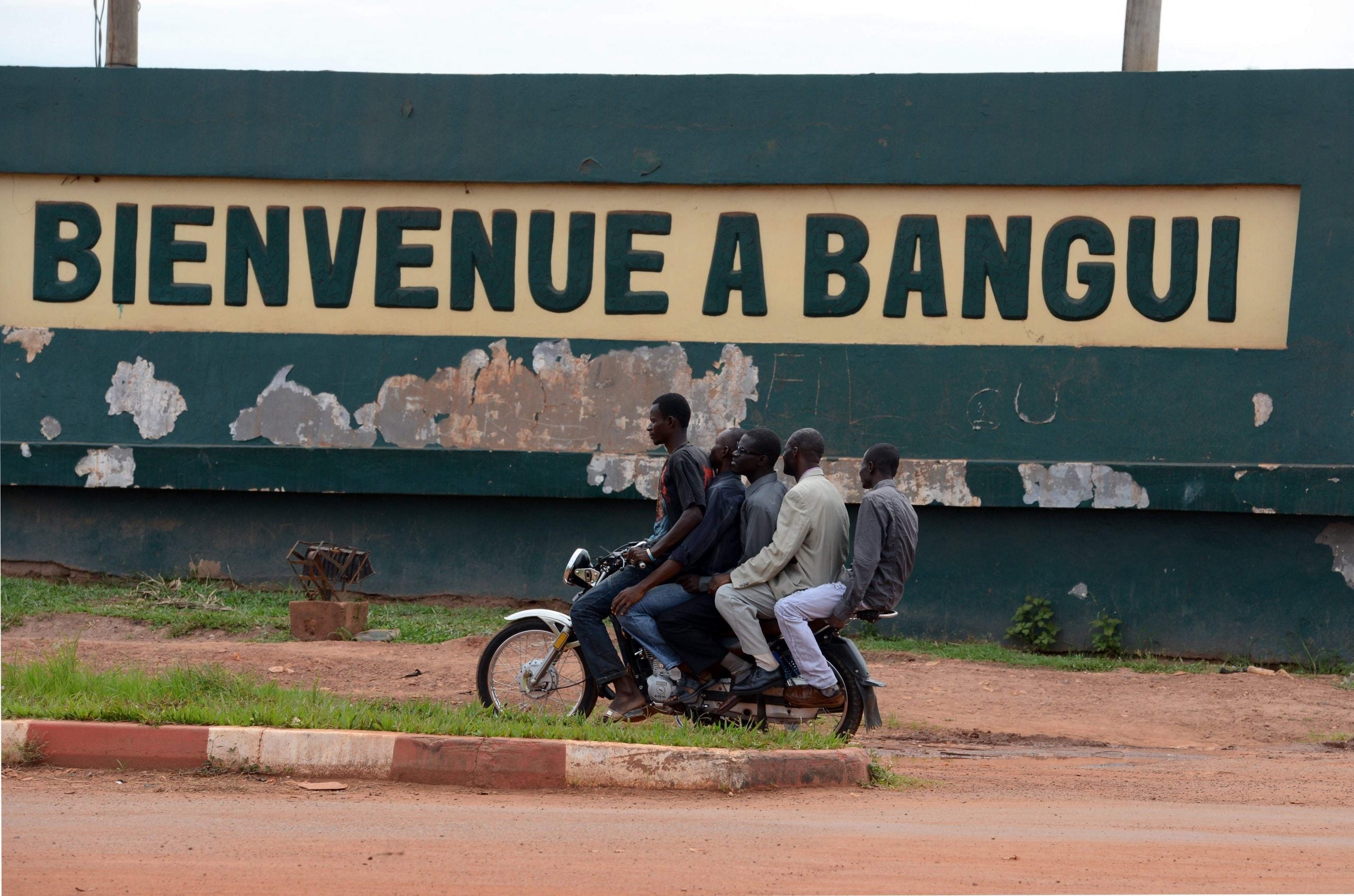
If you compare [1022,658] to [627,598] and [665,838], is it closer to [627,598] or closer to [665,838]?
[627,598]

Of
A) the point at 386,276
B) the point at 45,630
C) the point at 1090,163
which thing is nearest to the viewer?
the point at 45,630

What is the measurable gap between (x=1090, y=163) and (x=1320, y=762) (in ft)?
17.3

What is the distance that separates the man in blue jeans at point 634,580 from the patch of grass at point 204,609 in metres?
3.31

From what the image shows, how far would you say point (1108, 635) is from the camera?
10258mm

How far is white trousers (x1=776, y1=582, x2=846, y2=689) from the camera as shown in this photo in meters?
6.37

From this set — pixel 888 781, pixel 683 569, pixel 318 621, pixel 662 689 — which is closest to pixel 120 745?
pixel 662 689

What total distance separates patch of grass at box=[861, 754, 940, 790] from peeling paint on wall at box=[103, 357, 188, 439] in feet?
24.5

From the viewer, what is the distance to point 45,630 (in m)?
9.74

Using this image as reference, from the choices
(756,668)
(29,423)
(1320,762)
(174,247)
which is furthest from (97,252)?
(1320,762)

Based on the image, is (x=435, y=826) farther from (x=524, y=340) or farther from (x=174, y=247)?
(x=174, y=247)

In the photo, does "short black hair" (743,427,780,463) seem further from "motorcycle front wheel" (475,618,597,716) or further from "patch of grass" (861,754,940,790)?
"patch of grass" (861,754,940,790)

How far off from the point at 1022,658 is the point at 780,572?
13.9ft

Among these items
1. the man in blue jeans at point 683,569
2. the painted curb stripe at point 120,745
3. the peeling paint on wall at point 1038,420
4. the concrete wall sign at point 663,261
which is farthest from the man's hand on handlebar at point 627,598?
the peeling paint on wall at point 1038,420

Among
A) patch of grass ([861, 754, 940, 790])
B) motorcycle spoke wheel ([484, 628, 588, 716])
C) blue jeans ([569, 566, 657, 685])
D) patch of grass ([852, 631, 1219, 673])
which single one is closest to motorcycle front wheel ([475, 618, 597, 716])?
motorcycle spoke wheel ([484, 628, 588, 716])
